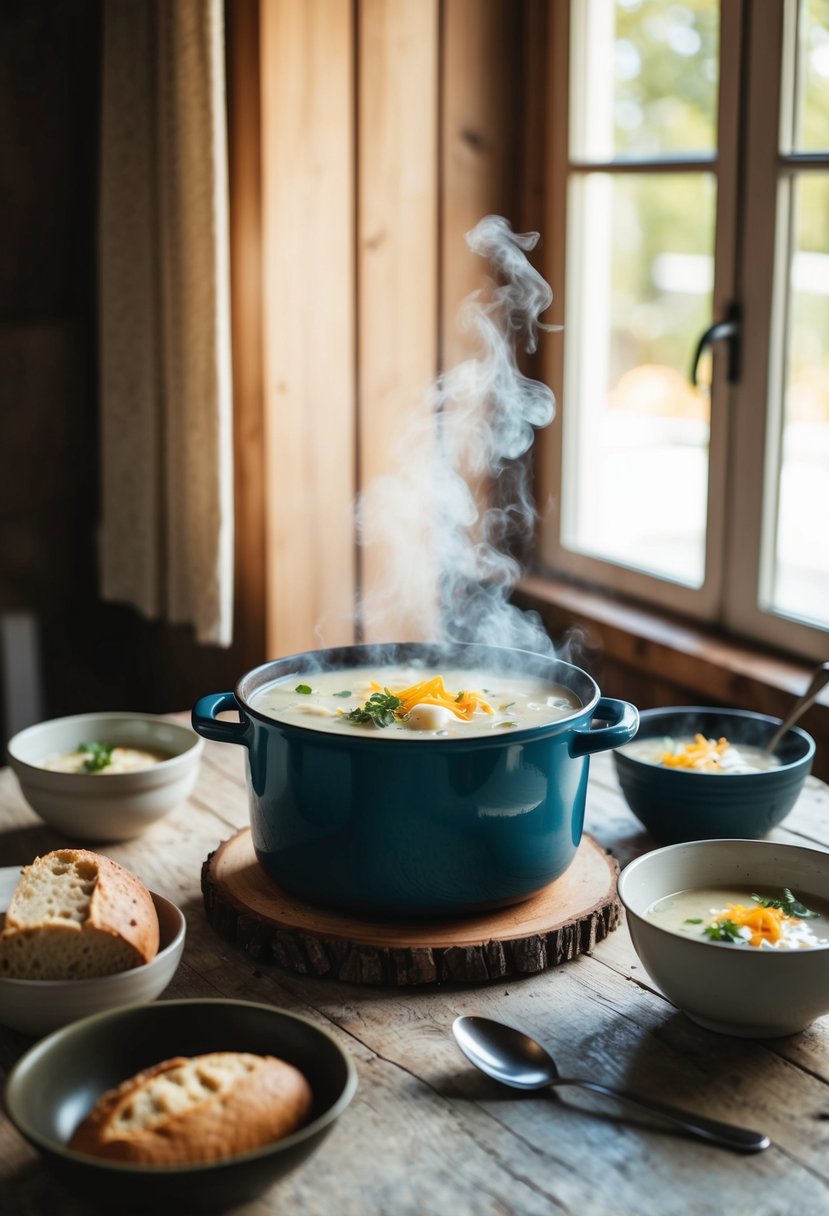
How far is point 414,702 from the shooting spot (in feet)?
4.65

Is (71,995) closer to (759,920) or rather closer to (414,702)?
(414,702)

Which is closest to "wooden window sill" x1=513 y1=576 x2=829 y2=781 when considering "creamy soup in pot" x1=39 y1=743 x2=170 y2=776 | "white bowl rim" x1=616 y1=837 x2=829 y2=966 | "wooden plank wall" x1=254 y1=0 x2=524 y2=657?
"wooden plank wall" x1=254 y1=0 x2=524 y2=657

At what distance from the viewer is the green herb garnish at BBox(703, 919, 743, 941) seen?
3.78ft

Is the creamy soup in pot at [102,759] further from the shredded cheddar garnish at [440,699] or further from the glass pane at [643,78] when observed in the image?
the glass pane at [643,78]

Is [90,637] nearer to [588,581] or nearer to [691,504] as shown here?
[588,581]

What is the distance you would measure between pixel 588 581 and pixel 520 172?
91 centimetres

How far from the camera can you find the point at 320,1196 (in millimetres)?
957

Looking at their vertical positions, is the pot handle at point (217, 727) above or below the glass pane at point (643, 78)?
below

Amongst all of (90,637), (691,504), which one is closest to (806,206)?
(691,504)

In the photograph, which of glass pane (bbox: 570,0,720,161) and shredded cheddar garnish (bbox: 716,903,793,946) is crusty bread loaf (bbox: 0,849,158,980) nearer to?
shredded cheddar garnish (bbox: 716,903,793,946)

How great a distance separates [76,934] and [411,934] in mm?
329

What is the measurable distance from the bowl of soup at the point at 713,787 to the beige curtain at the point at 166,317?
1.34 metres

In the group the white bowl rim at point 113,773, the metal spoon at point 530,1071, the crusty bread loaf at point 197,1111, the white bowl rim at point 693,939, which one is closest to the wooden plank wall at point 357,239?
the white bowl rim at point 113,773

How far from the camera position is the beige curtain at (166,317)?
2.56 metres
